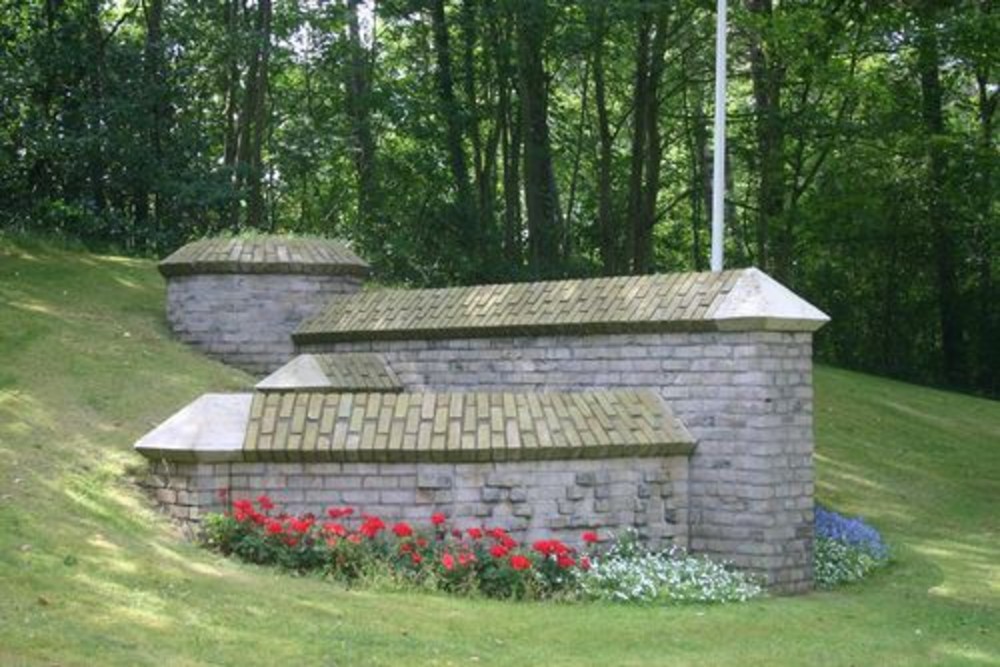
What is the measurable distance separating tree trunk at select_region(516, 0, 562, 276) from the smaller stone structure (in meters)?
9.53

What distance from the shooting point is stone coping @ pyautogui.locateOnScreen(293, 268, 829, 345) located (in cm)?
1027

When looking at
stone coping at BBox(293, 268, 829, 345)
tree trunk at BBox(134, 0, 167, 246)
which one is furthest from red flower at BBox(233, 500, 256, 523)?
tree trunk at BBox(134, 0, 167, 246)

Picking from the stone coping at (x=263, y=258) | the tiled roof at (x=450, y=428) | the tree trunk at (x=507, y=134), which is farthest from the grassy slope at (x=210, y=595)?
the tree trunk at (x=507, y=134)

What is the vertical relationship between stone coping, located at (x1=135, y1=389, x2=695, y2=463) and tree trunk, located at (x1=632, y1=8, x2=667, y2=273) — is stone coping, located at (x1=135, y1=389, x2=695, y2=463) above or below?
below

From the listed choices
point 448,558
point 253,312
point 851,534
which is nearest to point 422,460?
point 448,558

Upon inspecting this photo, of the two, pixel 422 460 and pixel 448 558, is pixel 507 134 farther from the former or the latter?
pixel 448 558

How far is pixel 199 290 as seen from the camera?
14555 mm

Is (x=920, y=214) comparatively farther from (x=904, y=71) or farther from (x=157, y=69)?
(x=157, y=69)

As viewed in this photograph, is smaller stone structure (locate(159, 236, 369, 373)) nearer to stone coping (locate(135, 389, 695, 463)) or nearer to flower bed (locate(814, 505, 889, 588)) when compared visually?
stone coping (locate(135, 389, 695, 463))

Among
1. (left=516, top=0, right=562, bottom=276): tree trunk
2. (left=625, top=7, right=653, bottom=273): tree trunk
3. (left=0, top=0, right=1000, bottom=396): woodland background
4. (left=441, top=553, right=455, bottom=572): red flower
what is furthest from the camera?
(left=625, top=7, right=653, bottom=273): tree trunk

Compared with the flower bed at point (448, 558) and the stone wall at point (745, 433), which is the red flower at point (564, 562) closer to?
the flower bed at point (448, 558)

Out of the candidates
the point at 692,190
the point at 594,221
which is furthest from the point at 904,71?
the point at 594,221

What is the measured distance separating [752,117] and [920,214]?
18.2 feet

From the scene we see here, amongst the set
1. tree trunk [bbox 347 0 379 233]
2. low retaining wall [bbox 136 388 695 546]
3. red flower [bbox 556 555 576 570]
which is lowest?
red flower [bbox 556 555 576 570]
